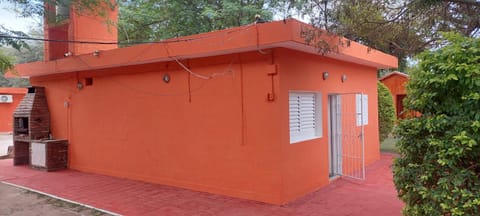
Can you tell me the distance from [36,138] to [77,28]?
332 cm

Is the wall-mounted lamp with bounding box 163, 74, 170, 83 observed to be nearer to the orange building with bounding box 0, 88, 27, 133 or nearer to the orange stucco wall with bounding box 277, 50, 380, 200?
the orange stucco wall with bounding box 277, 50, 380, 200

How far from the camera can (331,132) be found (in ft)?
26.2

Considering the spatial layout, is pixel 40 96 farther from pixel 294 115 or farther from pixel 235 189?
pixel 294 115

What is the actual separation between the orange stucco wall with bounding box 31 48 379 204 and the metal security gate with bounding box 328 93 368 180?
34 cm

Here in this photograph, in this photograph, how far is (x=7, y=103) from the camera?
24.0 meters

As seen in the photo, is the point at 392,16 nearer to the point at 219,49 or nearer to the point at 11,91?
the point at 219,49

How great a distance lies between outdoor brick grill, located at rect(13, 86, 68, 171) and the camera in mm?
9289

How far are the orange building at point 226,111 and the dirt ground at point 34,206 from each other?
1.91 metres

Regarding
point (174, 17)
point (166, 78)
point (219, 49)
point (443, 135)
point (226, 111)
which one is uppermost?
point (174, 17)

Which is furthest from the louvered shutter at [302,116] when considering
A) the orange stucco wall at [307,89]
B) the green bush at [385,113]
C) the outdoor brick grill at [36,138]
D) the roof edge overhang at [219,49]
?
the outdoor brick grill at [36,138]

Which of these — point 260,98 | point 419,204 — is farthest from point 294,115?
point 419,204

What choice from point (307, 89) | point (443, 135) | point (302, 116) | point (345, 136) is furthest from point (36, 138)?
point (443, 135)

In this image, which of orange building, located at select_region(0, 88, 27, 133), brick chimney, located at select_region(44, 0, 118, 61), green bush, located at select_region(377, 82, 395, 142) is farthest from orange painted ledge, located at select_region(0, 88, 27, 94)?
green bush, located at select_region(377, 82, 395, 142)

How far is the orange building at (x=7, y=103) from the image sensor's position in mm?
23438
